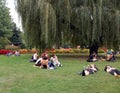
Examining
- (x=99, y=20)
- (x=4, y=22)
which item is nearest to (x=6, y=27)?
(x=4, y=22)

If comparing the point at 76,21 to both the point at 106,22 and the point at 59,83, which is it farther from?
the point at 59,83

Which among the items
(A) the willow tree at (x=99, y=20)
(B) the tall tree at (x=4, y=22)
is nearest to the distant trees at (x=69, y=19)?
(A) the willow tree at (x=99, y=20)

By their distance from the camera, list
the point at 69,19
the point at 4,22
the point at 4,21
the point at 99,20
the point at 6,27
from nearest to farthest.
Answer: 1. the point at 99,20
2. the point at 69,19
3. the point at 6,27
4. the point at 4,21
5. the point at 4,22

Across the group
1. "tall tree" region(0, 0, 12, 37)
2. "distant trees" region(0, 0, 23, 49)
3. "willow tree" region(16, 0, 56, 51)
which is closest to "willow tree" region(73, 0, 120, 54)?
"willow tree" region(16, 0, 56, 51)

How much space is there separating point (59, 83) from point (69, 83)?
15.5 inches

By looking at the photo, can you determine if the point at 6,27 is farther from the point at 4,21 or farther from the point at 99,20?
the point at 99,20

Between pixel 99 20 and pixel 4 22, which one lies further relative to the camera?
pixel 4 22

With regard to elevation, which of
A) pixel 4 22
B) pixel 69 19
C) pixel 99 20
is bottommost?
pixel 4 22

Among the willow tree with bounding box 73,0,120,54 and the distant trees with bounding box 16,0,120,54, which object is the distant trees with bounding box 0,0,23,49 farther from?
the willow tree with bounding box 73,0,120,54

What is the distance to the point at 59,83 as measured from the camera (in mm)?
13062

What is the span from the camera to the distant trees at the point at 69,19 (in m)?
28.4

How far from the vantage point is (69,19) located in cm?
2916

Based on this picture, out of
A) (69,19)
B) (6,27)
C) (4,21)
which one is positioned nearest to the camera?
(69,19)

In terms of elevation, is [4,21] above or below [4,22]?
above
